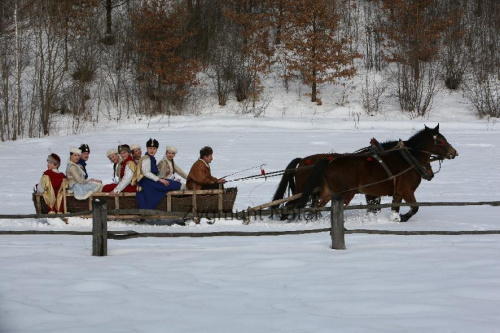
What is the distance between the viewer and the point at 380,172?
32.7 feet

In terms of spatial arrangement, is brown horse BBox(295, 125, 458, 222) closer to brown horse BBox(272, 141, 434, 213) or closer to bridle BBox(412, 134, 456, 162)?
bridle BBox(412, 134, 456, 162)

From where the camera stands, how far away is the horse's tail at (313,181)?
9.60 meters

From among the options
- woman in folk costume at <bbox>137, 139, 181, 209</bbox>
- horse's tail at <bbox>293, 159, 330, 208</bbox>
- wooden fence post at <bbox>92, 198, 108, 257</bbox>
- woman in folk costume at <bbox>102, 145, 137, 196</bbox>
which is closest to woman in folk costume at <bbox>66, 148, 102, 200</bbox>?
woman in folk costume at <bbox>102, 145, 137, 196</bbox>

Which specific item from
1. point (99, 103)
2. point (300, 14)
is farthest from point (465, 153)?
point (99, 103)

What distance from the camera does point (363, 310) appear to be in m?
5.05

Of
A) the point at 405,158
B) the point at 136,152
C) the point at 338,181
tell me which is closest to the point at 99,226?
the point at 136,152

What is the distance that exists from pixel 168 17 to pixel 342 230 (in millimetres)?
24057

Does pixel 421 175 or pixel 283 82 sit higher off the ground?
pixel 283 82

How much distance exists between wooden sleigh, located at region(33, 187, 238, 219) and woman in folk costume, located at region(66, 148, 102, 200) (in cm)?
9

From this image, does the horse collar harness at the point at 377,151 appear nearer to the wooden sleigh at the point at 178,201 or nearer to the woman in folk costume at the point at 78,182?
the wooden sleigh at the point at 178,201

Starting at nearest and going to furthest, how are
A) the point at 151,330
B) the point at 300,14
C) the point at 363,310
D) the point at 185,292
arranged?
the point at 151,330 < the point at 363,310 < the point at 185,292 < the point at 300,14

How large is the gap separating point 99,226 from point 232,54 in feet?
78.2

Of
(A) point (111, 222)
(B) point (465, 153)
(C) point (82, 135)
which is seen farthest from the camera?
(C) point (82, 135)

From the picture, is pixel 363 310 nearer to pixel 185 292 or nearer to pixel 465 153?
pixel 185 292
